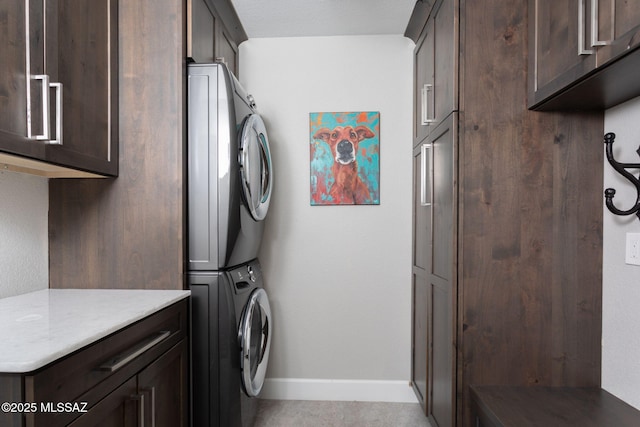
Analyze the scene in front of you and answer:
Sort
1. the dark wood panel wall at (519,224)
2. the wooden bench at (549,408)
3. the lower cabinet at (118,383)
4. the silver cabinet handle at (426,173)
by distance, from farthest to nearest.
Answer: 1. the silver cabinet handle at (426,173)
2. the dark wood panel wall at (519,224)
3. the wooden bench at (549,408)
4. the lower cabinet at (118,383)

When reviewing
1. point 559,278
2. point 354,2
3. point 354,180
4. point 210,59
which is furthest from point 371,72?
point 559,278

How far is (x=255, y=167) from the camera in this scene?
201 cm

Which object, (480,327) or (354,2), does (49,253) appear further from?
(354,2)

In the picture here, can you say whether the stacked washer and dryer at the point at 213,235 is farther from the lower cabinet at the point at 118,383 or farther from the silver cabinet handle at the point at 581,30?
the silver cabinet handle at the point at 581,30

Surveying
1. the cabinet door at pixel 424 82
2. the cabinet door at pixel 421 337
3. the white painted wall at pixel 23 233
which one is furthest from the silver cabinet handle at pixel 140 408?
the cabinet door at pixel 424 82

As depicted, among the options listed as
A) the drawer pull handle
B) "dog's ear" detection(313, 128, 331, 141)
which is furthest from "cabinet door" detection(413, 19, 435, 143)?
the drawer pull handle

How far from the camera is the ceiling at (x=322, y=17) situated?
7.68ft

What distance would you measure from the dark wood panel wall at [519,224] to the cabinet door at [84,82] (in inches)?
58.6

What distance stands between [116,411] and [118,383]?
0.08 metres

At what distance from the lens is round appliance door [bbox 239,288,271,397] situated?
1.86 m

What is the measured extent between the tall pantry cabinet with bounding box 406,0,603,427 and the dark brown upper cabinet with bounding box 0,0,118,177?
57.6 inches

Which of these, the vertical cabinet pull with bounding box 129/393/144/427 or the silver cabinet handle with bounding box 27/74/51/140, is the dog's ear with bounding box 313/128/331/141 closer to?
the silver cabinet handle with bounding box 27/74/51/140

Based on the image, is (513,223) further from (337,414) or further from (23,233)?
(23,233)

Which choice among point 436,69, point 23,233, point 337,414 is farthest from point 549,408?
point 23,233
